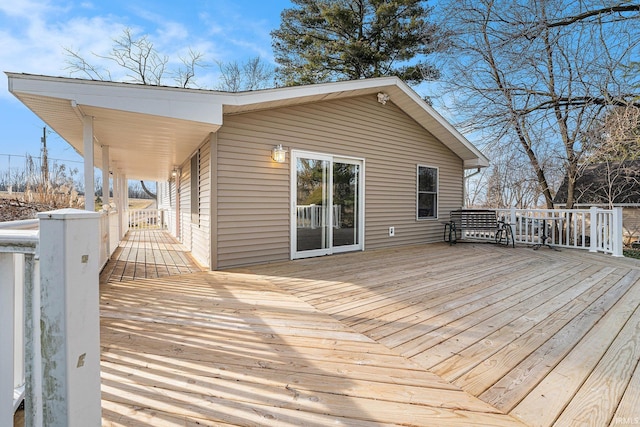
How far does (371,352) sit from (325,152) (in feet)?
13.8

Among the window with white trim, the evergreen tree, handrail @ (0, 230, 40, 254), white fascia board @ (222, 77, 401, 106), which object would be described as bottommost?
handrail @ (0, 230, 40, 254)

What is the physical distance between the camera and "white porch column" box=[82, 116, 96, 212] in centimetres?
392

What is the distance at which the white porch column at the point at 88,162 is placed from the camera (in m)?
3.92

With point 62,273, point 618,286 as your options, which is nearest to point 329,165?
point 618,286

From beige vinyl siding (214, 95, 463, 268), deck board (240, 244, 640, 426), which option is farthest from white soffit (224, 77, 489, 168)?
deck board (240, 244, 640, 426)

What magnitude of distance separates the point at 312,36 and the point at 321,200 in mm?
8823

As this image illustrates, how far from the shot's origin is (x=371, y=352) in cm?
211

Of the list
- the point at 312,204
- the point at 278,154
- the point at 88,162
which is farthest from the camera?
the point at 312,204

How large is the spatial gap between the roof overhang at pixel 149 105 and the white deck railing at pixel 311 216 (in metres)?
1.75

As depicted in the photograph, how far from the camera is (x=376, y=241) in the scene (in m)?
6.79

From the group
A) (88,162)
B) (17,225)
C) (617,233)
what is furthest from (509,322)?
(617,233)

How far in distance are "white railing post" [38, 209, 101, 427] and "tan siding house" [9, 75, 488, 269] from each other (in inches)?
128

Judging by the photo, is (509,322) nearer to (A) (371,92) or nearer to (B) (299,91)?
(B) (299,91)

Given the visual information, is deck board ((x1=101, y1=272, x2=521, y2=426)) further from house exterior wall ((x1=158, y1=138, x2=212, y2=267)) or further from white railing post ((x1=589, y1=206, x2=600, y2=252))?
white railing post ((x1=589, y1=206, x2=600, y2=252))
